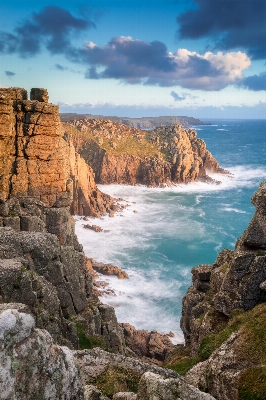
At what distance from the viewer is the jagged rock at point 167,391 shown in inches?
388

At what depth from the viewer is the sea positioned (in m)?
47.2

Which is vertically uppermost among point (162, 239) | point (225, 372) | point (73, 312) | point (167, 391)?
point (167, 391)

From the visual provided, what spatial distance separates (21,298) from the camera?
57.8ft

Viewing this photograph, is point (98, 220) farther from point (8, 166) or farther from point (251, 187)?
point (251, 187)

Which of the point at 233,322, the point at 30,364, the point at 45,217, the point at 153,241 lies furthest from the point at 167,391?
the point at 153,241

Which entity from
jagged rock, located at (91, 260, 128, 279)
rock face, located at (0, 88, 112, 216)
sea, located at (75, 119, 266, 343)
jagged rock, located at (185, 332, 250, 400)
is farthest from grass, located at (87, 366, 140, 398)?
jagged rock, located at (91, 260, 128, 279)

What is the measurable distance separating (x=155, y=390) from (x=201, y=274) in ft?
59.8

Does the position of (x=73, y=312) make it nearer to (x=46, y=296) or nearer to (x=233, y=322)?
(x=46, y=296)

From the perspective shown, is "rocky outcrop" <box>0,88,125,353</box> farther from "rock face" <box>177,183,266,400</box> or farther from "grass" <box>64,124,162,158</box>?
"grass" <box>64,124,162,158</box>

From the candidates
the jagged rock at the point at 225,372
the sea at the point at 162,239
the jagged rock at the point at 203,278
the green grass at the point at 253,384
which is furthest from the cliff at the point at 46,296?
the sea at the point at 162,239

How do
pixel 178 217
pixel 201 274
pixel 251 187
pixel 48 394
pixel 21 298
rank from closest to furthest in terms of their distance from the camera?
pixel 48 394 < pixel 21 298 < pixel 201 274 < pixel 178 217 < pixel 251 187

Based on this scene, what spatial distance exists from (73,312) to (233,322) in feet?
43.7

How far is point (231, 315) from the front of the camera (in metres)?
19.0

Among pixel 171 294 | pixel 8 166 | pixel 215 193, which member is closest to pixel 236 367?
pixel 8 166
